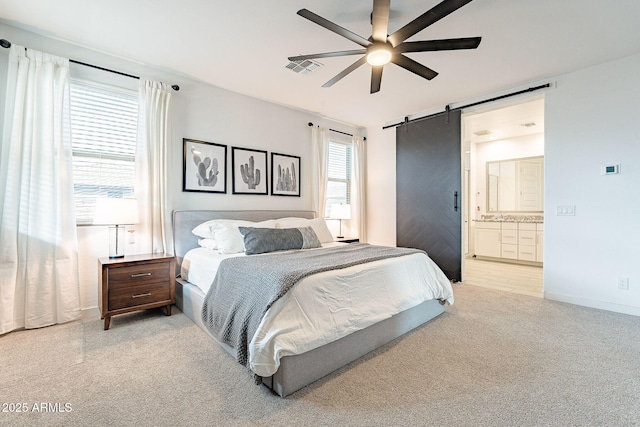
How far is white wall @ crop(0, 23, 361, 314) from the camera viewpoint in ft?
9.57

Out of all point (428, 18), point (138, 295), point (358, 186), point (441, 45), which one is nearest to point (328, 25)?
point (428, 18)

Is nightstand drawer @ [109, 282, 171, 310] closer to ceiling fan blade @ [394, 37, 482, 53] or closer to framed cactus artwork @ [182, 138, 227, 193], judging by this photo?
framed cactus artwork @ [182, 138, 227, 193]

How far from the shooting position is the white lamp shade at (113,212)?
2665mm

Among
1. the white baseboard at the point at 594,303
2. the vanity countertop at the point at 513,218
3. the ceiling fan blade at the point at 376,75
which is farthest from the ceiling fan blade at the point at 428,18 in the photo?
the vanity countertop at the point at 513,218

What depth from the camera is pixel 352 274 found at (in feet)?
6.97

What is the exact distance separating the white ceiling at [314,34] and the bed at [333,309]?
1.77 m

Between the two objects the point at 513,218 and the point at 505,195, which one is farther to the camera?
the point at 505,195

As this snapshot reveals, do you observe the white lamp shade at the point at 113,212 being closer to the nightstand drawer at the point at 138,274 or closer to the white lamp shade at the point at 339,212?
the nightstand drawer at the point at 138,274

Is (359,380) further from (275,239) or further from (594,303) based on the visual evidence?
(594,303)

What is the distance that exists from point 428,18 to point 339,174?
357 cm

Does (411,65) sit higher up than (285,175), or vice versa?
(411,65)

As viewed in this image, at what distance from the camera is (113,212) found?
269 centimetres

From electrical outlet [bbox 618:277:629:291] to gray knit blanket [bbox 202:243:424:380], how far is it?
2.63 m

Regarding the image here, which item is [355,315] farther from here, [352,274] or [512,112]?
[512,112]
